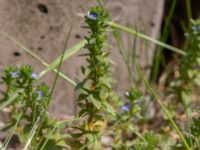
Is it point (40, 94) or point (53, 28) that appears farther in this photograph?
point (53, 28)

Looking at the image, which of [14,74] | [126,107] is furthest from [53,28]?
[14,74]

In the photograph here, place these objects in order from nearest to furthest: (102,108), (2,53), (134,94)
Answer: (102,108), (134,94), (2,53)

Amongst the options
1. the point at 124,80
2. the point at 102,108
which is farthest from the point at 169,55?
the point at 102,108

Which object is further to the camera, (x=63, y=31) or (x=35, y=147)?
(x=63, y=31)

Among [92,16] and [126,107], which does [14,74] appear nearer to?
[92,16]

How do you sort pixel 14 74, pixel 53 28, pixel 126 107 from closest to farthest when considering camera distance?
pixel 14 74
pixel 126 107
pixel 53 28

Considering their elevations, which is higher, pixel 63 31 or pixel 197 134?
pixel 63 31

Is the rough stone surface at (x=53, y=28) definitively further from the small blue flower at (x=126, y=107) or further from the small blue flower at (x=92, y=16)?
the small blue flower at (x=92, y=16)

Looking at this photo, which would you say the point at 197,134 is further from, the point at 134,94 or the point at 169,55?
the point at 169,55

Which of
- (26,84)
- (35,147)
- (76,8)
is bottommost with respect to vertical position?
(35,147)
